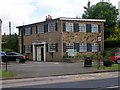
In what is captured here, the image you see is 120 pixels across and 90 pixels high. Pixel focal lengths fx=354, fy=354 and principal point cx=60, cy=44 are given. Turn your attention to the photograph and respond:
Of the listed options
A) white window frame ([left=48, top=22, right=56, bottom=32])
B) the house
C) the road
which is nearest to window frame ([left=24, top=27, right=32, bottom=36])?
the house

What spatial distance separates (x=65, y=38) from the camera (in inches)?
1802

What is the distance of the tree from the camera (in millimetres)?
59869

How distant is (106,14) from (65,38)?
55.2ft

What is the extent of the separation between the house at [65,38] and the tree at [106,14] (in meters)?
11.0

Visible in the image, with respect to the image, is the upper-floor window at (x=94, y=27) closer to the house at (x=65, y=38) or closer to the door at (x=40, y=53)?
the house at (x=65, y=38)

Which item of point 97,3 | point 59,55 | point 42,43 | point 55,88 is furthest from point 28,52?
point 55,88

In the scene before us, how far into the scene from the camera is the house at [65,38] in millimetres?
45562

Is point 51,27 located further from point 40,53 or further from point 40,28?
point 40,53

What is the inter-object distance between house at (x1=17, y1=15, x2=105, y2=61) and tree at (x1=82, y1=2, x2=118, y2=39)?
1104 cm

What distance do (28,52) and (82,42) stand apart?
10.6 m

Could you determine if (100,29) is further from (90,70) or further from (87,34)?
(90,70)

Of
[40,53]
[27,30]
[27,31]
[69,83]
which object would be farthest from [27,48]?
[69,83]

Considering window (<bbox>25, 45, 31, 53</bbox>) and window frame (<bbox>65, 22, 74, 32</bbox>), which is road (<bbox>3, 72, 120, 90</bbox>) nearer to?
window frame (<bbox>65, 22, 74, 32</bbox>)

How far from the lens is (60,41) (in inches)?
Result: 1791
